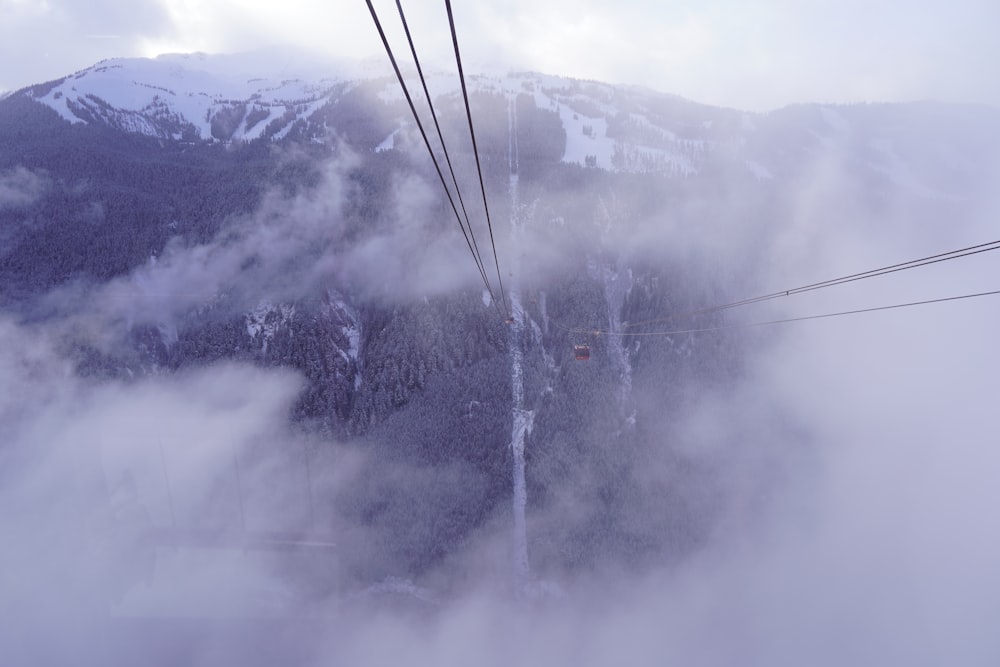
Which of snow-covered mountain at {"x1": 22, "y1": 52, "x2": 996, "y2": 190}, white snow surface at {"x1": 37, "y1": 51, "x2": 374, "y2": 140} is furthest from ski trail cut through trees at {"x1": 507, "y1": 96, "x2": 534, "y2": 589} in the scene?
white snow surface at {"x1": 37, "y1": 51, "x2": 374, "y2": 140}

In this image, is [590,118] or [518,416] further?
[590,118]

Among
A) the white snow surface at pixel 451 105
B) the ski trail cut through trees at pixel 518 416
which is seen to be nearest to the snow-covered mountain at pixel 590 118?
the white snow surface at pixel 451 105

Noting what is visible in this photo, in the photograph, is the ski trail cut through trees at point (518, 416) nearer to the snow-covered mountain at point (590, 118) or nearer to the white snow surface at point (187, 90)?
the snow-covered mountain at point (590, 118)

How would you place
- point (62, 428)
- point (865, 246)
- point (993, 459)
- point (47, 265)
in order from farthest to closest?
point (865, 246), point (993, 459), point (47, 265), point (62, 428)

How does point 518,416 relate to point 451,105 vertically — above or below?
below

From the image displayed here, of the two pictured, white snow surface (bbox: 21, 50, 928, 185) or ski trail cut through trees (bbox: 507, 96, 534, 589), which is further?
white snow surface (bbox: 21, 50, 928, 185)

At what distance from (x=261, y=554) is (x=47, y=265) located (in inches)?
1738

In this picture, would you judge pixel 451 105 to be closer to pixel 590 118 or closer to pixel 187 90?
pixel 590 118

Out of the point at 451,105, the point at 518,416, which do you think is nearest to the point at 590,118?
the point at 451,105

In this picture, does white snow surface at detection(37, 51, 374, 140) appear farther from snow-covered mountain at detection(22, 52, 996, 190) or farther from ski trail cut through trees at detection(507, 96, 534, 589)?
ski trail cut through trees at detection(507, 96, 534, 589)

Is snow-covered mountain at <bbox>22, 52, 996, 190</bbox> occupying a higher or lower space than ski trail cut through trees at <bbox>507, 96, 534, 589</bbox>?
higher

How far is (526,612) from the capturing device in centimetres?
3919

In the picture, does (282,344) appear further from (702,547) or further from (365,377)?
(702,547)

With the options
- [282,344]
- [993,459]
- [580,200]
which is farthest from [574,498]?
[993,459]
